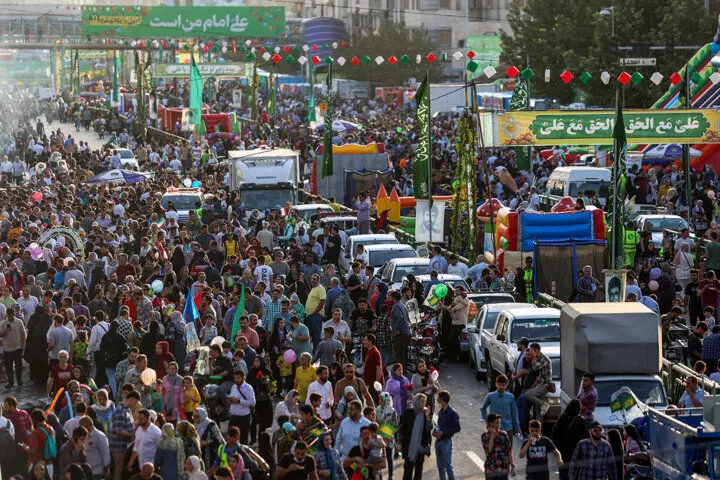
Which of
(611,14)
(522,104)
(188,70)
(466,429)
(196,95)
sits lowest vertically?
(466,429)

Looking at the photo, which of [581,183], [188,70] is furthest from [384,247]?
[188,70]

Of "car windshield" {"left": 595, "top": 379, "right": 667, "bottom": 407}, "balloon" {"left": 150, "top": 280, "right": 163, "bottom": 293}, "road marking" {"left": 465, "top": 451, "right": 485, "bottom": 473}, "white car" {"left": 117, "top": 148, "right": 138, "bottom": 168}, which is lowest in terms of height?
"road marking" {"left": 465, "top": 451, "right": 485, "bottom": 473}

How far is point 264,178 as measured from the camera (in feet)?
128

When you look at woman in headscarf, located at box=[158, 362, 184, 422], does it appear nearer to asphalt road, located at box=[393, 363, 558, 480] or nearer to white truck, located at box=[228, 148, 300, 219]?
asphalt road, located at box=[393, 363, 558, 480]

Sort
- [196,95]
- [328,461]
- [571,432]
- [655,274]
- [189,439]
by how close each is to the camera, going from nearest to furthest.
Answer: [328,461] → [189,439] → [571,432] → [655,274] → [196,95]

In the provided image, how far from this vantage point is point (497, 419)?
46.7 feet

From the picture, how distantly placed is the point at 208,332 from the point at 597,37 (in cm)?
4258

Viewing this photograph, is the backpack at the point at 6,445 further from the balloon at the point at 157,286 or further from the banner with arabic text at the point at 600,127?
the banner with arabic text at the point at 600,127

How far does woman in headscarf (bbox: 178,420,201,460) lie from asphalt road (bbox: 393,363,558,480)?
3136 mm

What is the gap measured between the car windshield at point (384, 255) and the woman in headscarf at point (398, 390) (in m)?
11.4

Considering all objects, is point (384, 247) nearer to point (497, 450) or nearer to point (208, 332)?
point (208, 332)

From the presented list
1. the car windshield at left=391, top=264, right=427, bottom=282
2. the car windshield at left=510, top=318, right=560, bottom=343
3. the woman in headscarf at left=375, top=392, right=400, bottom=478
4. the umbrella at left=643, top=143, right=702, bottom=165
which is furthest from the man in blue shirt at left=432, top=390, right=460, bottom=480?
the umbrella at left=643, top=143, right=702, bottom=165

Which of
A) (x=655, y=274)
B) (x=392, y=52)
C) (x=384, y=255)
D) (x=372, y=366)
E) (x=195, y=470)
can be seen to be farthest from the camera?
(x=392, y=52)

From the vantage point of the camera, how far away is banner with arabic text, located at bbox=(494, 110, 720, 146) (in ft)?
118
